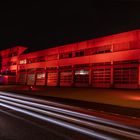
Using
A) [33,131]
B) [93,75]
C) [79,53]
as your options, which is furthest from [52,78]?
[33,131]

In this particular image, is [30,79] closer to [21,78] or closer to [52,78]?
[21,78]

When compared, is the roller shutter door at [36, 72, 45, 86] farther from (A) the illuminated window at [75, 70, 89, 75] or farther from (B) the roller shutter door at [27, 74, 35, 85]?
(A) the illuminated window at [75, 70, 89, 75]

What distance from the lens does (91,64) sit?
37562 mm

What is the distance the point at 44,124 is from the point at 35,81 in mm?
43824

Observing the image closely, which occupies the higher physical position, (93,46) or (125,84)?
(93,46)

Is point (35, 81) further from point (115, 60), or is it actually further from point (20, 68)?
point (115, 60)

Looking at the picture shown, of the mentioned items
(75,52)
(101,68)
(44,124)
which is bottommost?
(44,124)

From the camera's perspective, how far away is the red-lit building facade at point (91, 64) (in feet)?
104

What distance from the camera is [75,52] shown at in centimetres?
4128

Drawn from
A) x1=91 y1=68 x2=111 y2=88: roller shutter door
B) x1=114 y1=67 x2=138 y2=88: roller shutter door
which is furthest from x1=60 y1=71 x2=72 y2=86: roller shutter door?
x1=114 y1=67 x2=138 y2=88: roller shutter door

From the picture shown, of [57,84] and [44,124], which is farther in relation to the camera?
[57,84]

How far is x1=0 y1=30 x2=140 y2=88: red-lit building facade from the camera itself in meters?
31.8

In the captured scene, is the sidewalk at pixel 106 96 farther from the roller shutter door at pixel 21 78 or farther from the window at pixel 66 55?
the roller shutter door at pixel 21 78

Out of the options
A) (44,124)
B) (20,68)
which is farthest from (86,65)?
(44,124)
